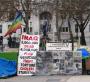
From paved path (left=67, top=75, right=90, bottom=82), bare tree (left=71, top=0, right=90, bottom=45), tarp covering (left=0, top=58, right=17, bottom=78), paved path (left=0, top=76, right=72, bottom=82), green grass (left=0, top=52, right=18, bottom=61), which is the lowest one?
paved path (left=0, top=76, right=72, bottom=82)

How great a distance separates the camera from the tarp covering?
18008 mm

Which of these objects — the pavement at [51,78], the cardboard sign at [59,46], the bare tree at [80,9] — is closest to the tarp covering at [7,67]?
the pavement at [51,78]

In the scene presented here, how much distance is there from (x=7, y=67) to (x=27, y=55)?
108 centimetres

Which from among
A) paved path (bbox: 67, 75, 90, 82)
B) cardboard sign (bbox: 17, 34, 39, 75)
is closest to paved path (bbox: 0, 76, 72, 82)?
paved path (bbox: 67, 75, 90, 82)

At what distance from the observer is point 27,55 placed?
18.8m

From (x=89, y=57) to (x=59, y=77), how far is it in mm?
1965

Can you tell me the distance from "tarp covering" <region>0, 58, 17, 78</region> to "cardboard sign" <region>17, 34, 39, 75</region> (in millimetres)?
271

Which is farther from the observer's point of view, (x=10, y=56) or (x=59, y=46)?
(x=10, y=56)

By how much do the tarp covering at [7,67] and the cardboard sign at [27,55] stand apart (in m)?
0.27

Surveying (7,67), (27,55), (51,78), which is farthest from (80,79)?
(7,67)

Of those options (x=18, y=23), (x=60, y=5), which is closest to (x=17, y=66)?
(x=18, y=23)

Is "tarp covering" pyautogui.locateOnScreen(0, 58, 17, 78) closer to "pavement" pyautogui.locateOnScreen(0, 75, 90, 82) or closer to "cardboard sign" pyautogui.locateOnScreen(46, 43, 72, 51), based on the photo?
"pavement" pyautogui.locateOnScreen(0, 75, 90, 82)

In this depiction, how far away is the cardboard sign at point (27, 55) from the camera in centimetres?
Answer: 1845

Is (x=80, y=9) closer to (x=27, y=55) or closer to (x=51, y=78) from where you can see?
(x=27, y=55)
